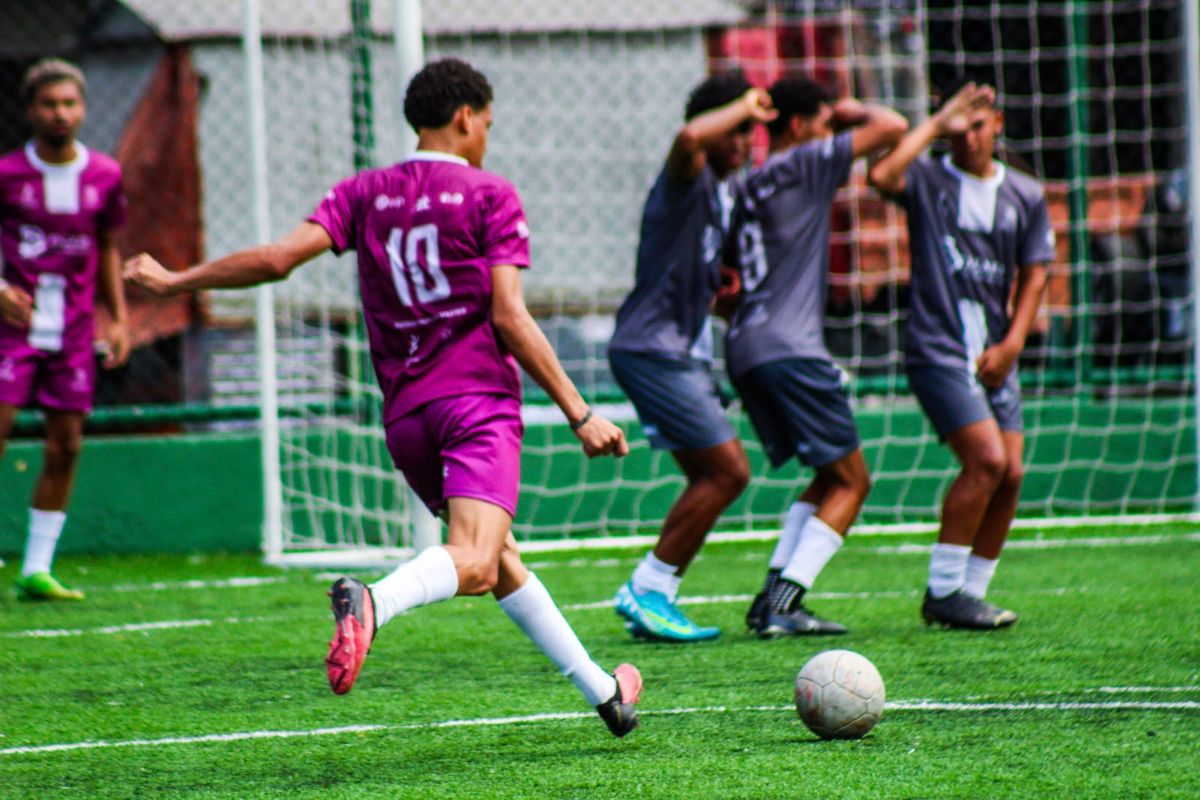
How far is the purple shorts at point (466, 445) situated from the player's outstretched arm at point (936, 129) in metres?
2.34

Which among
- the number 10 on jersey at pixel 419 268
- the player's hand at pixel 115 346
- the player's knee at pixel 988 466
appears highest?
the number 10 on jersey at pixel 419 268

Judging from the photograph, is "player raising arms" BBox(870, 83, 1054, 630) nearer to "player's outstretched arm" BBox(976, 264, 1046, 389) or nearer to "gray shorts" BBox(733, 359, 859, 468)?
"player's outstretched arm" BBox(976, 264, 1046, 389)

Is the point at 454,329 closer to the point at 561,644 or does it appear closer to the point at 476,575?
the point at 476,575

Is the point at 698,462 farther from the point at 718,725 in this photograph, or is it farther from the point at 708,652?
the point at 718,725

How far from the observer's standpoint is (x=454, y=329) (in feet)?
14.5

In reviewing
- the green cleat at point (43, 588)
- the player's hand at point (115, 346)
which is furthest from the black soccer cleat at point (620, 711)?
the player's hand at point (115, 346)

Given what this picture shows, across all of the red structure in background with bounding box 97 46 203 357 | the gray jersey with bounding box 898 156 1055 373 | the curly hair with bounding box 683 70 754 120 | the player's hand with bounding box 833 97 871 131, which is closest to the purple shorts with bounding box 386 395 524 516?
the curly hair with bounding box 683 70 754 120

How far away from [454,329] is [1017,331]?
8.74 ft

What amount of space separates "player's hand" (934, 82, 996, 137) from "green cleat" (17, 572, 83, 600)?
169 inches

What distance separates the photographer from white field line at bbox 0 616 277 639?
6.62m

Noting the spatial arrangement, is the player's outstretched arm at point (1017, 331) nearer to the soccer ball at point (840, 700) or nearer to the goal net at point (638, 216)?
the soccer ball at point (840, 700)

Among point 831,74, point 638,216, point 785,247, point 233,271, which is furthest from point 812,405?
point 831,74

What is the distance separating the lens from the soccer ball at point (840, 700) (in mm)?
4250

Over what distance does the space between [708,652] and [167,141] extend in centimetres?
582
